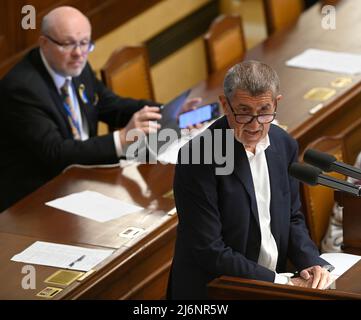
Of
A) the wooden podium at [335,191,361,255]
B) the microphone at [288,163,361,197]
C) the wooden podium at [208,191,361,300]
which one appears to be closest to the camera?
the microphone at [288,163,361,197]

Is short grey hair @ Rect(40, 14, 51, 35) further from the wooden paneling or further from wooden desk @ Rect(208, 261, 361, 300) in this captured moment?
wooden desk @ Rect(208, 261, 361, 300)

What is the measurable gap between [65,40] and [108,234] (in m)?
1.36

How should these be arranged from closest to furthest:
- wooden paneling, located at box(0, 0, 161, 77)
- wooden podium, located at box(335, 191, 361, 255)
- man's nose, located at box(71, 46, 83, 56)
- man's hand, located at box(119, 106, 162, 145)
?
wooden podium, located at box(335, 191, 361, 255) < man's hand, located at box(119, 106, 162, 145) < man's nose, located at box(71, 46, 83, 56) < wooden paneling, located at box(0, 0, 161, 77)

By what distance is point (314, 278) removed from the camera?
157 inches

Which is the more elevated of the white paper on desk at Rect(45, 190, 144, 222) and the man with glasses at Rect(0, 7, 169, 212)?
the man with glasses at Rect(0, 7, 169, 212)

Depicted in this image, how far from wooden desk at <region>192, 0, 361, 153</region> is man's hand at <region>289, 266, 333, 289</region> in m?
1.86

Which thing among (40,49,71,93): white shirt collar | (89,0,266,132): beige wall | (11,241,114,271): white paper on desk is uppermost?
(40,49,71,93): white shirt collar

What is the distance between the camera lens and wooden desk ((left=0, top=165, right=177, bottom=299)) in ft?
14.8

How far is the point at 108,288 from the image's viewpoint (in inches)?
182

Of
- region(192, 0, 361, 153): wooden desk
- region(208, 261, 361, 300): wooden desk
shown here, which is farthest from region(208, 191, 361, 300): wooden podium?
region(192, 0, 361, 153): wooden desk
